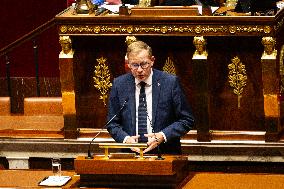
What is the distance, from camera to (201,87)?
22.2 feet

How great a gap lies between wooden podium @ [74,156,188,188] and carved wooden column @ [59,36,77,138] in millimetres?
2071

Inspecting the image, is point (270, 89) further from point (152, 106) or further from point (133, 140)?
point (133, 140)

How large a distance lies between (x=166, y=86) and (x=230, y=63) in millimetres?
1425

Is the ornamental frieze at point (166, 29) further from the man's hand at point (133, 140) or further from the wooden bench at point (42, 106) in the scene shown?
the man's hand at point (133, 140)

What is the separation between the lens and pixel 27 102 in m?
7.20

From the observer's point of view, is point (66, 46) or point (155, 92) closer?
point (155, 92)

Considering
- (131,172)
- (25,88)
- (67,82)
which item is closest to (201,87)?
(67,82)

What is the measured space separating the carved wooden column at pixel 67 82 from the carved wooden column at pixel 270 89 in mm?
1473

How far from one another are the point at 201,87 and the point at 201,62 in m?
0.19

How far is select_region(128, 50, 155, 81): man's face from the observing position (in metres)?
5.17

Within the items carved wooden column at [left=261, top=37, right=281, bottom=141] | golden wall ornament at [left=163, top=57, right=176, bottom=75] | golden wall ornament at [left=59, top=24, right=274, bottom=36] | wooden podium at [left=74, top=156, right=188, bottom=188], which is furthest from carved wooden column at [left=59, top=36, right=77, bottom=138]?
wooden podium at [left=74, top=156, right=188, bottom=188]

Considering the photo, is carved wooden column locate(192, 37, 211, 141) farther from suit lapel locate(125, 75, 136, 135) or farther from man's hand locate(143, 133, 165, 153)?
man's hand locate(143, 133, 165, 153)

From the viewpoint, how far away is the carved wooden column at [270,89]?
260 inches

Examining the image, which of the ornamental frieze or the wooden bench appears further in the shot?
the wooden bench
